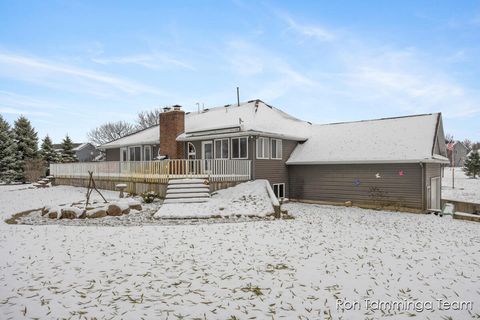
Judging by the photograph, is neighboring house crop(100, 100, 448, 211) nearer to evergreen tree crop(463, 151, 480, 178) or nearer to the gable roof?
the gable roof

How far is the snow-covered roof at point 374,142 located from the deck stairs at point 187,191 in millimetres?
8007

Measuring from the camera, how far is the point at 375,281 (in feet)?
19.3

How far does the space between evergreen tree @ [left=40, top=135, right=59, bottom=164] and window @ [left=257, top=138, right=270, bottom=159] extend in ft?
110

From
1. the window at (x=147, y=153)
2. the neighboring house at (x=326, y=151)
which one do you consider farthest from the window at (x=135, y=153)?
the neighboring house at (x=326, y=151)

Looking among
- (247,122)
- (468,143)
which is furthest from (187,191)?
(468,143)

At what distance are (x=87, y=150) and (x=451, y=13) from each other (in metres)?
64.4

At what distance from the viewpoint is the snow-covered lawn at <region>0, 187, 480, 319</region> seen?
474 cm

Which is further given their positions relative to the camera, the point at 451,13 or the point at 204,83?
the point at 204,83

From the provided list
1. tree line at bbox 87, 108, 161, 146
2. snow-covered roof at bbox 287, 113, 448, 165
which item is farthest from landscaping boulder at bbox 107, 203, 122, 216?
tree line at bbox 87, 108, 161, 146

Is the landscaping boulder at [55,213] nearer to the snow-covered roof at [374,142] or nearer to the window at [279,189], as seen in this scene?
the window at [279,189]

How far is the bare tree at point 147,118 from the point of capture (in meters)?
55.0

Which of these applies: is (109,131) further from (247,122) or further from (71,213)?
(71,213)

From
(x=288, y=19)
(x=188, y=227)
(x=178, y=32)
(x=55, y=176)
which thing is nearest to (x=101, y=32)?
(x=178, y=32)

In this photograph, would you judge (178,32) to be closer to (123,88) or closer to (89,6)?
(89,6)
